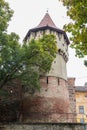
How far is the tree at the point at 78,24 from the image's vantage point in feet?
27.8

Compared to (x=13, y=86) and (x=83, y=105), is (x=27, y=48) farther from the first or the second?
(x=83, y=105)

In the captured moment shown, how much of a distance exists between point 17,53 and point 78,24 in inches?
369

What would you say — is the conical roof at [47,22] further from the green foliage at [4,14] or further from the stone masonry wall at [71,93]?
the green foliage at [4,14]

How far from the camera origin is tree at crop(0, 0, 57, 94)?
56.7 ft

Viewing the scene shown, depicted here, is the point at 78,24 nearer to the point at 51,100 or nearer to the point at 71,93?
the point at 51,100

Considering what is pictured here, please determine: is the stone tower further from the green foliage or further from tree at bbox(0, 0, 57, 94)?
the green foliage

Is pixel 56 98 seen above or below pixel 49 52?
below

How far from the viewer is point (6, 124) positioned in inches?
674

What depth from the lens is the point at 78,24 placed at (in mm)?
8836

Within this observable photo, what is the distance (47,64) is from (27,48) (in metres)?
2.05

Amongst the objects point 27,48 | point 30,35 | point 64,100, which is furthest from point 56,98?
point 30,35

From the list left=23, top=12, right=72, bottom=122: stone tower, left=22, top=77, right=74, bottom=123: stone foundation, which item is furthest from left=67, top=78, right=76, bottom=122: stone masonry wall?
left=22, top=77, right=74, bottom=123: stone foundation

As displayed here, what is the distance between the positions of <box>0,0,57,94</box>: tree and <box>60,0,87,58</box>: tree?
26.1 feet

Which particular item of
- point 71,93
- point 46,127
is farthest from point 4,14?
point 71,93
